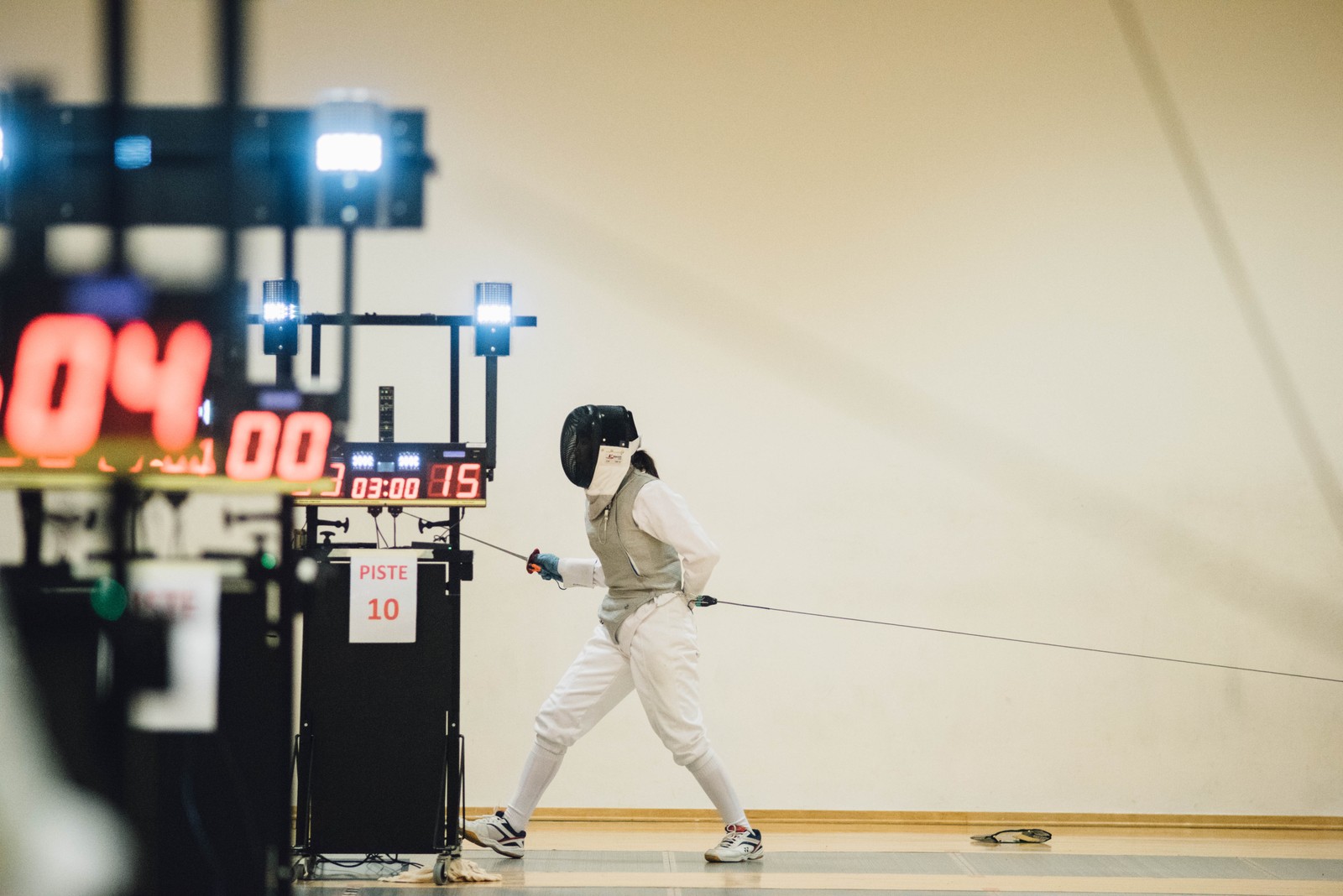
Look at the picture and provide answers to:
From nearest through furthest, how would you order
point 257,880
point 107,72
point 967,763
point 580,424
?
1. point 107,72
2. point 257,880
3. point 580,424
4. point 967,763

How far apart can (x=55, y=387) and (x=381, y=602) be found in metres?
2.04

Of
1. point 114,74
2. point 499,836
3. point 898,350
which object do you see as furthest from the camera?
point 898,350

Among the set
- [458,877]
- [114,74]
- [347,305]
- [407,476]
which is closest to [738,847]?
[458,877]

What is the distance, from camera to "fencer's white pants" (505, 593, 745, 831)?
3.58m

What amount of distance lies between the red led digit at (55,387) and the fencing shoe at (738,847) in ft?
9.14

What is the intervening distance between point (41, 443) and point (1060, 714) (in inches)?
161

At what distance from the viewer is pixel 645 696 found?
365cm

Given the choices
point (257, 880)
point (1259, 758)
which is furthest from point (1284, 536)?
point (257, 880)

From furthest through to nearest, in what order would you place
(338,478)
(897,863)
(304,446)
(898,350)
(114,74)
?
(898,350), (897,863), (338,478), (304,446), (114,74)

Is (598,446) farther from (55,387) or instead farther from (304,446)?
(55,387)

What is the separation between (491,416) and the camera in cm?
360

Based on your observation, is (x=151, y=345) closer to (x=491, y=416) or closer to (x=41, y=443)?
(x=41, y=443)

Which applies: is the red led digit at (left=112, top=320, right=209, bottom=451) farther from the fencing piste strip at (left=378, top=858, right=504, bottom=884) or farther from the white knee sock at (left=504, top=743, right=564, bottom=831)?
the white knee sock at (left=504, top=743, right=564, bottom=831)

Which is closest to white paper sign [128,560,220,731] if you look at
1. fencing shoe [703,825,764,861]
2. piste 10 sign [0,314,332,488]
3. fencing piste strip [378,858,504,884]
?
piste 10 sign [0,314,332,488]
